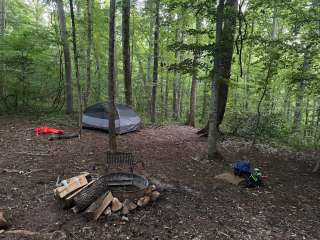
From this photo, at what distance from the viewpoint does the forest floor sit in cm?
384

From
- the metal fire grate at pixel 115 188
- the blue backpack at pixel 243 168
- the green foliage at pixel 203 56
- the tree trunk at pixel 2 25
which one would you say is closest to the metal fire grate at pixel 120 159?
the metal fire grate at pixel 115 188

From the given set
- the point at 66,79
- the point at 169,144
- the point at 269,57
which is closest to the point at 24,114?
the point at 66,79

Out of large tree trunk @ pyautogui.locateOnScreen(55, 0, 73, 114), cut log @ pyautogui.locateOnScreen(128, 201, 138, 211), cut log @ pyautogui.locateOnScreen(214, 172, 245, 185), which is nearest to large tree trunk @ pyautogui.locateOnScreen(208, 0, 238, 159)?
cut log @ pyautogui.locateOnScreen(214, 172, 245, 185)

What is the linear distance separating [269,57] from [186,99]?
58.4 feet

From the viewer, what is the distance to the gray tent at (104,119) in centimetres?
977

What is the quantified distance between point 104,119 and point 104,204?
6018 millimetres

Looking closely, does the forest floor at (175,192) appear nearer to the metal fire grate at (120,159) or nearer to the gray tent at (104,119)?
the metal fire grate at (120,159)

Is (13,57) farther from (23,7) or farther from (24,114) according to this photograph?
(23,7)

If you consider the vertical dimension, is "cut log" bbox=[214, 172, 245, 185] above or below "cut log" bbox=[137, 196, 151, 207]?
below

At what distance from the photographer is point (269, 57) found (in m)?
7.95

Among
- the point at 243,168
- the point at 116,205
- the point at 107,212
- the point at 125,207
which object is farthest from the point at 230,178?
the point at 107,212

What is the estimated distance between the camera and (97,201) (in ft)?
13.4

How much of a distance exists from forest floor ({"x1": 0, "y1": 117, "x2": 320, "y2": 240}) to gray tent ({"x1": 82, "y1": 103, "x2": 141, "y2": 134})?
762 mm

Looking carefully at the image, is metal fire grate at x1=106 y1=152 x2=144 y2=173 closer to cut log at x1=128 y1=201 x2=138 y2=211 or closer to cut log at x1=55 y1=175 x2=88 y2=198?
cut log at x1=55 y1=175 x2=88 y2=198
